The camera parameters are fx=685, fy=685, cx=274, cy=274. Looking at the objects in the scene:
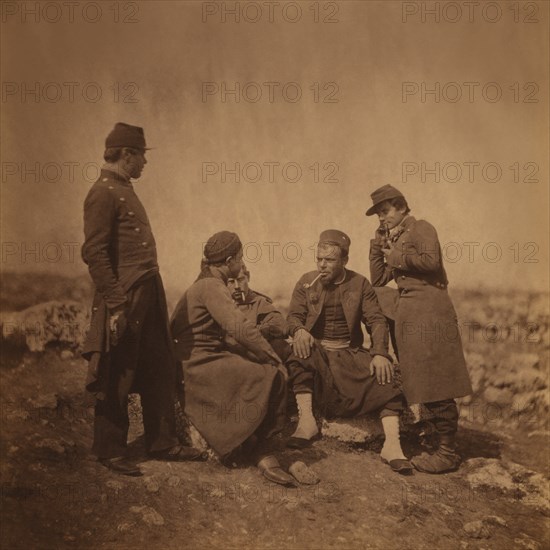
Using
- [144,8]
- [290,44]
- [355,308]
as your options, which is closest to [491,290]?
[355,308]

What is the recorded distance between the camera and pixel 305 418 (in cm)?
351

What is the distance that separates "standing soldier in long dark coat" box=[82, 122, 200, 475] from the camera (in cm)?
313

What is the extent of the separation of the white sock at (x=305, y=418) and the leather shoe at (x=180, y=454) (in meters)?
0.50

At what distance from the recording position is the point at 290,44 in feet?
11.6

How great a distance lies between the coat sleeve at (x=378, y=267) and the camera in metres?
3.63

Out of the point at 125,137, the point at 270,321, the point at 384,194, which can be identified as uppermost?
the point at 125,137

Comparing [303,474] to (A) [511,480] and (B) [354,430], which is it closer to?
(B) [354,430]

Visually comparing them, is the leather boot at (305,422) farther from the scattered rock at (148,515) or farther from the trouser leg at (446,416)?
the scattered rock at (148,515)

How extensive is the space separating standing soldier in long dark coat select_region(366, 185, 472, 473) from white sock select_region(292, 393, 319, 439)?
0.50 metres

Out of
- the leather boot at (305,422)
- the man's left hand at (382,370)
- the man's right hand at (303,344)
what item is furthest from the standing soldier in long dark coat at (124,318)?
the man's left hand at (382,370)

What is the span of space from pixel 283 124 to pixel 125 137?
81 centimetres

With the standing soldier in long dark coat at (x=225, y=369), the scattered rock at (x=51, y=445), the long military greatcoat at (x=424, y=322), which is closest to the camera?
the scattered rock at (x=51, y=445)

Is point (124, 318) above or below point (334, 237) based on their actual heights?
below

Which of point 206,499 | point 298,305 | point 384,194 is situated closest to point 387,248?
point 384,194
